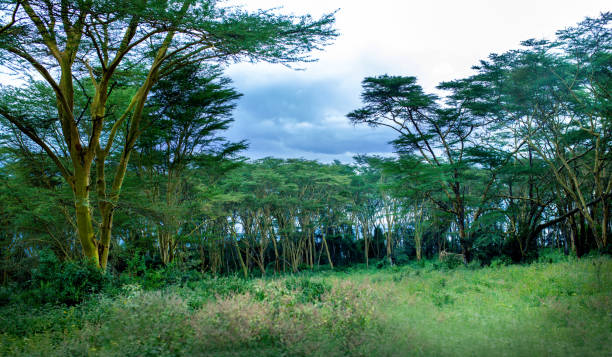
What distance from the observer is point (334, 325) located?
4957 millimetres

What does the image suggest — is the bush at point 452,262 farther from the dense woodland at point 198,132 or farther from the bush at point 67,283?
the bush at point 67,283

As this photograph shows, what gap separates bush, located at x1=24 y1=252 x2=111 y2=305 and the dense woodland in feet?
2.37

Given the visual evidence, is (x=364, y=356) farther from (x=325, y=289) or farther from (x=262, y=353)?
(x=325, y=289)

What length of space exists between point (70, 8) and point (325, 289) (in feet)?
20.1

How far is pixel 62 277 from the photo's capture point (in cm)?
785

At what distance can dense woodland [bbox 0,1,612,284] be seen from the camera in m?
7.71

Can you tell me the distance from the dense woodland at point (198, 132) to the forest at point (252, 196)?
0.07 metres

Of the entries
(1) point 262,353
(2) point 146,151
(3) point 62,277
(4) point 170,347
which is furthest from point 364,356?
(2) point 146,151

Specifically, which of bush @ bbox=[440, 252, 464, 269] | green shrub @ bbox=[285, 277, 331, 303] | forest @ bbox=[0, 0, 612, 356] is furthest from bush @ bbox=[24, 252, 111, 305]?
bush @ bbox=[440, 252, 464, 269]

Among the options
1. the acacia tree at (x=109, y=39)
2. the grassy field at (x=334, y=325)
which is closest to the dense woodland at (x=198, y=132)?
the acacia tree at (x=109, y=39)

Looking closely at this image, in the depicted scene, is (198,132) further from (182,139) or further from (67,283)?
(67,283)

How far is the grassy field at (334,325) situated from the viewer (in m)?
4.30

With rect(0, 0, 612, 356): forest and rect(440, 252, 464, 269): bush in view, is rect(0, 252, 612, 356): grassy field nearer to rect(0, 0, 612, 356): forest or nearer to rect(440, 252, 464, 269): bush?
rect(0, 0, 612, 356): forest

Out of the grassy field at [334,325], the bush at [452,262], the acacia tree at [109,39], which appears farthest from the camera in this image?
the bush at [452,262]
